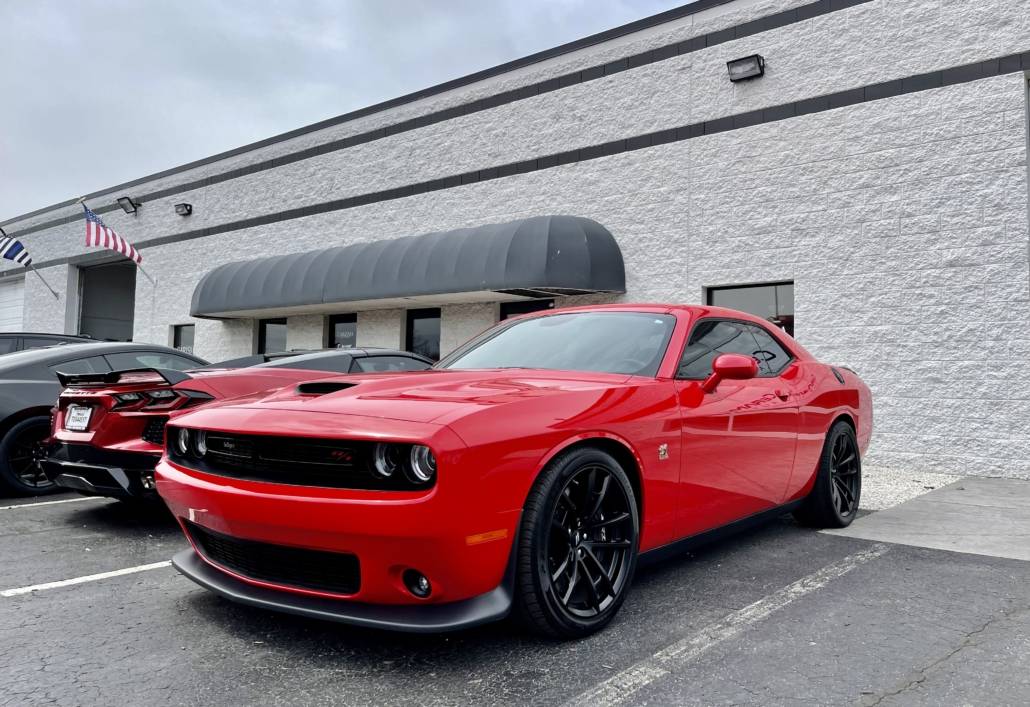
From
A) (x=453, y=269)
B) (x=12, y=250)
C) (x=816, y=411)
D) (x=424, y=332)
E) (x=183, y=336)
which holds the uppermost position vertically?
(x=12, y=250)

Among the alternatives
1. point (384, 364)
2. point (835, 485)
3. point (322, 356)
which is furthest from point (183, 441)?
point (835, 485)

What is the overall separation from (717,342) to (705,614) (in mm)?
1497

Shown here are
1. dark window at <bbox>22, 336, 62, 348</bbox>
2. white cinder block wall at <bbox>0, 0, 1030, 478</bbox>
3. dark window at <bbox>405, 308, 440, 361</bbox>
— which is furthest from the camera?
dark window at <bbox>405, 308, 440, 361</bbox>

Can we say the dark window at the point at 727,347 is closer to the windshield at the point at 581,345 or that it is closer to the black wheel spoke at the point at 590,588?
the windshield at the point at 581,345

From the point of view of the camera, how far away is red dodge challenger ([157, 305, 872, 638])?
241 cm

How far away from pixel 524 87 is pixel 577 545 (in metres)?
11.8

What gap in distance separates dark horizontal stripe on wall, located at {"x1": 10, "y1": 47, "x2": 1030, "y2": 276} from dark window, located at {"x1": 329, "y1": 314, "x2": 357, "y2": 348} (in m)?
2.43

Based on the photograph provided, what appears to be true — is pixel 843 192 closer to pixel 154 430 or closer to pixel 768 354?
pixel 768 354

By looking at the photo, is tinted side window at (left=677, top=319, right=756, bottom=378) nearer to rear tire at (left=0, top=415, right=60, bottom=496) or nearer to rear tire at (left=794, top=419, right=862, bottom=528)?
rear tire at (left=794, top=419, right=862, bottom=528)

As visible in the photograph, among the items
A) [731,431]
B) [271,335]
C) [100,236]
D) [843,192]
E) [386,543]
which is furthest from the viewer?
[100,236]

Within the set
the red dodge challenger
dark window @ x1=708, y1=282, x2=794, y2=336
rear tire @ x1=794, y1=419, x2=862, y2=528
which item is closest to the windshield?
the red dodge challenger

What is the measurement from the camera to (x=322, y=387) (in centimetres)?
322

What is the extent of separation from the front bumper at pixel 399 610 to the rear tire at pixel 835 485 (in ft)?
9.62

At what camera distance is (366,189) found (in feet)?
51.6
